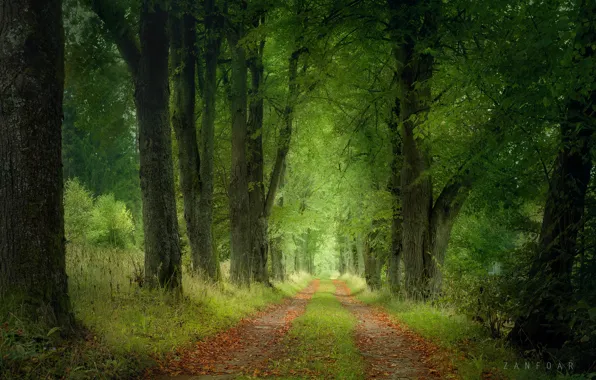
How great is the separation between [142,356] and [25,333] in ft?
5.32

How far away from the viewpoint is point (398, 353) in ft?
26.8

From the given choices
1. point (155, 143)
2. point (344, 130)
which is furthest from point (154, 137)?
point (344, 130)

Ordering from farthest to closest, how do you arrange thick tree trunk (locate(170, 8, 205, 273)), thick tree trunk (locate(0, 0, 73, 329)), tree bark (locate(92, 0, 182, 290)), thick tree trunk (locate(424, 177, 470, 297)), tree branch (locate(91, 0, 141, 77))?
thick tree trunk (locate(424, 177, 470, 297)), thick tree trunk (locate(170, 8, 205, 273)), tree bark (locate(92, 0, 182, 290)), tree branch (locate(91, 0, 141, 77)), thick tree trunk (locate(0, 0, 73, 329))

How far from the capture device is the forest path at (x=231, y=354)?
6.46 metres

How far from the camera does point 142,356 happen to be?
641cm

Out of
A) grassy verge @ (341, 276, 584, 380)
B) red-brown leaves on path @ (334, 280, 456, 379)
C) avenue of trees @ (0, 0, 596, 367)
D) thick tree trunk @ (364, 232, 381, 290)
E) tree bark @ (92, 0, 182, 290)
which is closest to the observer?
avenue of trees @ (0, 0, 596, 367)

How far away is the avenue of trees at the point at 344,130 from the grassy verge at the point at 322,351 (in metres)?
2.48

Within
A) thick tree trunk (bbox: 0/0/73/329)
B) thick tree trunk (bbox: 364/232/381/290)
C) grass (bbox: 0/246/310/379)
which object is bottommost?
thick tree trunk (bbox: 364/232/381/290)

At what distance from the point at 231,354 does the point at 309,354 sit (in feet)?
4.64

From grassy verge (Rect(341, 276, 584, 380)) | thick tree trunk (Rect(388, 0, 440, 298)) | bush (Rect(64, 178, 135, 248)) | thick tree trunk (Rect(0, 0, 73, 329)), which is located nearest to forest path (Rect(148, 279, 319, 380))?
thick tree trunk (Rect(0, 0, 73, 329))

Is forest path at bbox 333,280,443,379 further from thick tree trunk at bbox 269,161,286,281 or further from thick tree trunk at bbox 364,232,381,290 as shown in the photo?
thick tree trunk at bbox 269,161,286,281

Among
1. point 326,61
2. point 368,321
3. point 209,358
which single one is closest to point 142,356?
point 209,358

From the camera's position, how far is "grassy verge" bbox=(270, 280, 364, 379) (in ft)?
20.8

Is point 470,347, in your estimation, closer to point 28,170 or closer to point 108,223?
point 28,170
